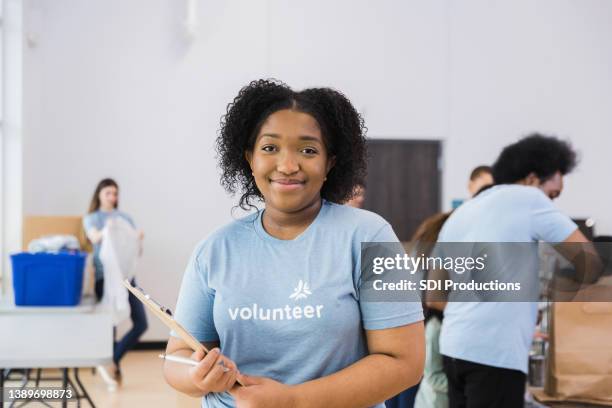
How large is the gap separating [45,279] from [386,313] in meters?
2.50

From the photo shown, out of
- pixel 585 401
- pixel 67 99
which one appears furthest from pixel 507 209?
pixel 67 99

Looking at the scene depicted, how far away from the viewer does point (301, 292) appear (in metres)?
1.22

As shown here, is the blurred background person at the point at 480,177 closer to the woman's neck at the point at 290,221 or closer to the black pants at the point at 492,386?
the black pants at the point at 492,386

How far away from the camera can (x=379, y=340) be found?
4.05ft

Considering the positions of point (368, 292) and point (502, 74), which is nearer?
point (368, 292)

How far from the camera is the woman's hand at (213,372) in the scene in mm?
1140

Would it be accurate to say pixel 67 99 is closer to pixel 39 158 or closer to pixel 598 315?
pixel 39 158

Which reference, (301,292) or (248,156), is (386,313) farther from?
(248,156)

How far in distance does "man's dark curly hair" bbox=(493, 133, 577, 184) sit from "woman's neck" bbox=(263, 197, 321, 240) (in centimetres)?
120

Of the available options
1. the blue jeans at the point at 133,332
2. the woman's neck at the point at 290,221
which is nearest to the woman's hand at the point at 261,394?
the woman's neck at the point at 290,221

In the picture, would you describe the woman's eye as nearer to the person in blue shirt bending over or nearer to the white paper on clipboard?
the white paper on clipboard

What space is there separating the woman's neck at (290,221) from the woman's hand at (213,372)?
254 millimetres

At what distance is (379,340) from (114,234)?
4.42 meters

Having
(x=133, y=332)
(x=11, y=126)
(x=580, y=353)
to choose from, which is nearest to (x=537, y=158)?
(x=580, y=353)
